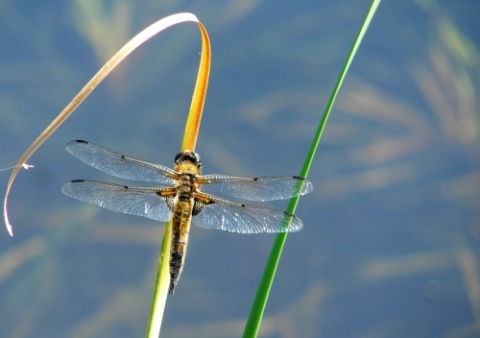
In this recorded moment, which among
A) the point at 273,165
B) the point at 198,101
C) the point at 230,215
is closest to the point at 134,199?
the point at 230,215

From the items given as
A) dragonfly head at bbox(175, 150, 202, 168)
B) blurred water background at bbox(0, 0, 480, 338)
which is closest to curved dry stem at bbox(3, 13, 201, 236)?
dragonfly head at bbox(175, 150, 202, 168)

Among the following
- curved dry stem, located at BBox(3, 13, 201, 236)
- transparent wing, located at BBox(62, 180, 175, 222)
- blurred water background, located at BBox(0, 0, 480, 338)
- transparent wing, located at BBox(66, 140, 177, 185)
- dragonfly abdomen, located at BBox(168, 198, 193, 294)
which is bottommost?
curved dry stem, located at BBox(3, 13, 201, 236)

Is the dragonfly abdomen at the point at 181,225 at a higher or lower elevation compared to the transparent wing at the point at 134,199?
lower

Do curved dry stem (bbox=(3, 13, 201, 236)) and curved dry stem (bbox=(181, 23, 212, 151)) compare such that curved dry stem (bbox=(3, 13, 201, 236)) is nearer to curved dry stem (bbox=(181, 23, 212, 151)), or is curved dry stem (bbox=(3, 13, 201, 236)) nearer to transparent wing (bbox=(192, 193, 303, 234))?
curved dry stem (bbox=(181, 23, 212, 151))

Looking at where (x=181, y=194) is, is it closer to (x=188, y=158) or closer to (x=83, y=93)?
(x=188, y=158)

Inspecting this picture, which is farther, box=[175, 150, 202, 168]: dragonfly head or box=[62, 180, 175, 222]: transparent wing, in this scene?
box=[62, 180, 175, 222]: transparent wing

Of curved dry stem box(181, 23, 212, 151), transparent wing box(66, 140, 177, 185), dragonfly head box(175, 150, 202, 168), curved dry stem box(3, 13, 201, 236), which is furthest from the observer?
transparent wing box(66, 140, 177, 185)

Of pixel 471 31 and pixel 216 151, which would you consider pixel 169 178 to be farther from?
pixel 471 31

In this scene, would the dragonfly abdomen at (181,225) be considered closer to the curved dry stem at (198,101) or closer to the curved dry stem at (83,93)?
the curved dry stem at (198,101)

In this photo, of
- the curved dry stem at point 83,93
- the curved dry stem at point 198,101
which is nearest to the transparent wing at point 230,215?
the curved dry stem at point 198,101
